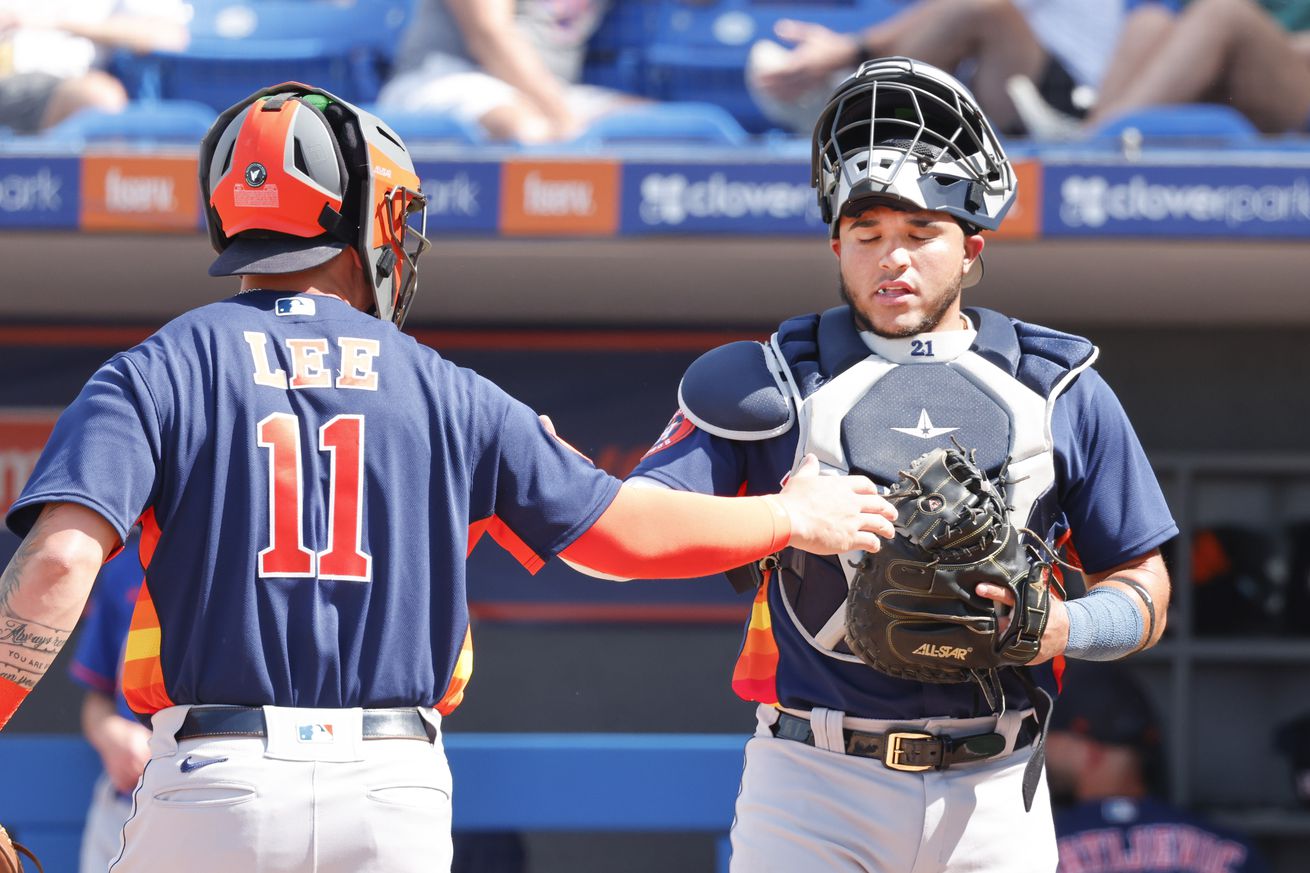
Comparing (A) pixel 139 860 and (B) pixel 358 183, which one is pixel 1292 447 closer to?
(B) pixel 358 183

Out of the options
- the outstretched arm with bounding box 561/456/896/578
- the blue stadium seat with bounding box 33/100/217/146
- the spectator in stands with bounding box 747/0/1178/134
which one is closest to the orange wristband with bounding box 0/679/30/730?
the outstretched arm with bounding box 561/456/896/578

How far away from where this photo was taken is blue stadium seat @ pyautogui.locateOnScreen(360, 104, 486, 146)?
4.27 metres

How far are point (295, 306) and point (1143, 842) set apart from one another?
3226 mm

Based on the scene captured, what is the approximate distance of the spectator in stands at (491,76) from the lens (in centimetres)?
475

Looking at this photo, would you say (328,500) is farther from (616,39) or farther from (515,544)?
(616,39)

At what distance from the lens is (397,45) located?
18.0 ft

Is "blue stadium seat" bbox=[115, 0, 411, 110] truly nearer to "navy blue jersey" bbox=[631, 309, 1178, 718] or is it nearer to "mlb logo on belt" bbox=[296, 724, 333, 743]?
"navy blue jersey" bbox=[631, 309, 1178, 718]

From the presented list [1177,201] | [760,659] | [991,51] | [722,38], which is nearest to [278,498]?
[760,659]

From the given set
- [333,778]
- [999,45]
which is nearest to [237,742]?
[333,778]

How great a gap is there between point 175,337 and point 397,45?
3.82m

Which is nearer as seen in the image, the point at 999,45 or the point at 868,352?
the point at 868,352

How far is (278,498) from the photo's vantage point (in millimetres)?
1846

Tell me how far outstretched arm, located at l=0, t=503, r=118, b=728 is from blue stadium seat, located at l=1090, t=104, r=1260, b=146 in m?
3.26

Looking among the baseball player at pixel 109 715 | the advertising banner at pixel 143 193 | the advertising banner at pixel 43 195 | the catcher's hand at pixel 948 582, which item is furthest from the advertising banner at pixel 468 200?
the catcher's hand at pixel 948 582
